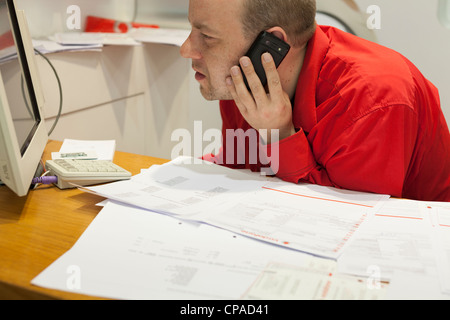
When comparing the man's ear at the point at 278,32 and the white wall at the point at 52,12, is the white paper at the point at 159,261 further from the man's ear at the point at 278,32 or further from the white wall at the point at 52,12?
the white wall at the point at 52,12

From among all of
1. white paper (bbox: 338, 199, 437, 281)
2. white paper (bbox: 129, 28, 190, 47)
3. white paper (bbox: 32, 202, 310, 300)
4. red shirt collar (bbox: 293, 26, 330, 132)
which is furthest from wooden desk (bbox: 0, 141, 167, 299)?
white paper (bbox: 129, 28, 190, 47)

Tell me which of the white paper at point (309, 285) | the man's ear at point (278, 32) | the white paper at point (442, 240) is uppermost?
the man's ear at point (278, 32)

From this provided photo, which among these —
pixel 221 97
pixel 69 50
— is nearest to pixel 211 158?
pixel 221 97

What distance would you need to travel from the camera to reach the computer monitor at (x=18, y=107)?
2.09 feet

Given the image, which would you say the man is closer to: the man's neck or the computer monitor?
the man's neck

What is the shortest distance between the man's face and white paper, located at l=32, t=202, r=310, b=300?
0.41 metres

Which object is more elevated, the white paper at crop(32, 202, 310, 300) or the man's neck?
the man's neck

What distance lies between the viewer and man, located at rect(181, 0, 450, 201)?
844 millimetres

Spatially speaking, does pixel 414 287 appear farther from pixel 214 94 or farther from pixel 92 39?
pixel 92 39

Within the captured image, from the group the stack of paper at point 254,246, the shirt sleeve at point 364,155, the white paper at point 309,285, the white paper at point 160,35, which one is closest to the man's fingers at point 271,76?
the shirt sleeve at point 364,155

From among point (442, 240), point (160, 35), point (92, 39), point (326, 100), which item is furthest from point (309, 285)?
point (160, 35)

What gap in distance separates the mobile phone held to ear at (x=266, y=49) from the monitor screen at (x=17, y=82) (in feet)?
1.55

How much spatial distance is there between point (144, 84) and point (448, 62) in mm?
1212

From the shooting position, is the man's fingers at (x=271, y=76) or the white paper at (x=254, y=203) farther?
the man's fingers at (x=271, y=76)
